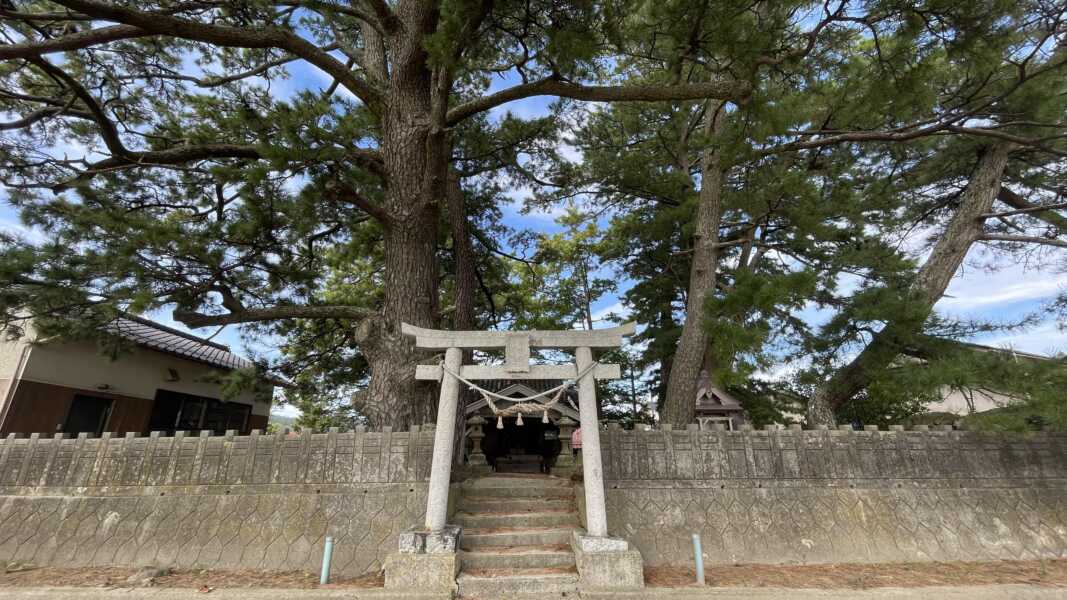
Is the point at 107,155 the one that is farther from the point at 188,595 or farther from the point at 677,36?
the point at 677,36

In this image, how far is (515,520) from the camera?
4.63m

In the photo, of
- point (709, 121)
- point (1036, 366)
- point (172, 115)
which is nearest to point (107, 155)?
point (172, 115)

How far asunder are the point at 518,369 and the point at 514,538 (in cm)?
173

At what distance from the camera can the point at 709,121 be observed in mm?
8047

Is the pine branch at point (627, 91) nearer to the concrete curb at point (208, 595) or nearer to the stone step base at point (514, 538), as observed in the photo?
the stone step base at point (514, 538)

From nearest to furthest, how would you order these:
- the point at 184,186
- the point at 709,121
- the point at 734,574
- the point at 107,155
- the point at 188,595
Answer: the point at 188,595
the point at 734,574
the point at 107,155
the point at 184,186
the point at 709,121

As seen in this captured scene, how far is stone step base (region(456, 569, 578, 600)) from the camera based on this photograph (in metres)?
3.49


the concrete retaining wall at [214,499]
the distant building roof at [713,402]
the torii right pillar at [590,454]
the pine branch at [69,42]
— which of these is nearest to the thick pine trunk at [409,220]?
the concrete retaining wall at [214,499]

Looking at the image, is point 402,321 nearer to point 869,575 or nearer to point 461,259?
point 461,259

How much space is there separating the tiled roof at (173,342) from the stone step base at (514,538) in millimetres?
5811

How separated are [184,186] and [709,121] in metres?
9.03

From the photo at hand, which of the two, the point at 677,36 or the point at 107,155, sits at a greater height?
the point at 677,36

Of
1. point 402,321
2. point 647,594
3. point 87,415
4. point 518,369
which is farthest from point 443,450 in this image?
point 87,415

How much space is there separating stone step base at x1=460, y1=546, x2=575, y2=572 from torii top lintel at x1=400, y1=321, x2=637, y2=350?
2.01 metres
